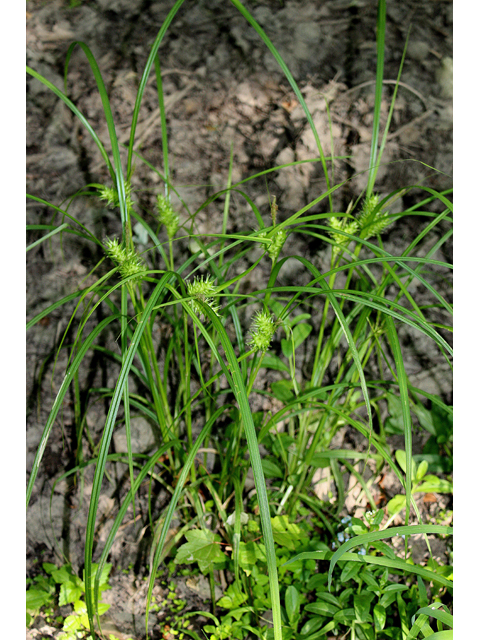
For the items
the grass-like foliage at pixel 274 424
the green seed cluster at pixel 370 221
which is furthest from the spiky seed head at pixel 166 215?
the green seed cluster at pixel 370 221

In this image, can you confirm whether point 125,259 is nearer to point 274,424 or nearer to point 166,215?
point 166,215

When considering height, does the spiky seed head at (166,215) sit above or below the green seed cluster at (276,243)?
above

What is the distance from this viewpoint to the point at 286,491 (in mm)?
883

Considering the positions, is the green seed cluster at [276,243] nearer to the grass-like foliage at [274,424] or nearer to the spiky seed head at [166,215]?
the grass-like foliage at [274,424]

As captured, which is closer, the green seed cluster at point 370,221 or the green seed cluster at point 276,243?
the green seed cluster at point 276,243

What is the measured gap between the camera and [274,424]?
75 cm

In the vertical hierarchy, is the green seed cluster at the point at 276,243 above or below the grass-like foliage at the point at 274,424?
above

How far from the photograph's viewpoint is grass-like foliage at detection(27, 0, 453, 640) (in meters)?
0.58

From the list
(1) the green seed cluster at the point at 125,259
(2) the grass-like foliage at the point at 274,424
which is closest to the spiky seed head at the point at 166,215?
(2) the grass-like foliage at the point at 274,424

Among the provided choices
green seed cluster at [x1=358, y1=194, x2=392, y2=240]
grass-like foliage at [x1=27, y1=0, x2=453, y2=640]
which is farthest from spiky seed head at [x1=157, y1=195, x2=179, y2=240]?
green seed cluster at [x1=358, y1=194, x2=392, y2=240]

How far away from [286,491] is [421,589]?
11.7 inches

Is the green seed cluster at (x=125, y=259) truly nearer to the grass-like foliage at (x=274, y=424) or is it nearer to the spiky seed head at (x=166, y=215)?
the grass-like foliage at (x=274, y=424)

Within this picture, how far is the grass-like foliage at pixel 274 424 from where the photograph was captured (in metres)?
0.58

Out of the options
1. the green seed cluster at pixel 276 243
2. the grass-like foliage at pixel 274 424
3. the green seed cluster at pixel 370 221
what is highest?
the green seed cluster at pixel 370 221
